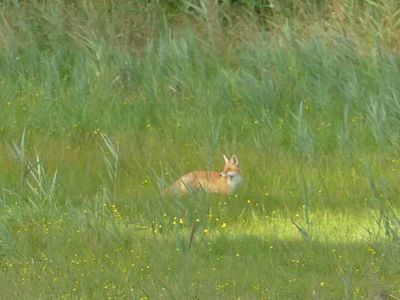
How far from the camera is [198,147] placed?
31.4 ft

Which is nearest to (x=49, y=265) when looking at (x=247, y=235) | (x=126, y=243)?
(x=126, y=243)

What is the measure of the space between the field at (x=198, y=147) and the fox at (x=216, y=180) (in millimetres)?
94

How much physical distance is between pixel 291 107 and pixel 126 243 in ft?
11.1

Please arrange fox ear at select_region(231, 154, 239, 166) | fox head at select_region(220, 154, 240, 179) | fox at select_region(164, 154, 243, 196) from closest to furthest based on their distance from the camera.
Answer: fox at select_region(164, 154, 243, 196) < fox head at select_region(220, 154, 240, 179) < fox ear at select_region(231, 154, 239, 166)

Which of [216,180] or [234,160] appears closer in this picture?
[216,180]

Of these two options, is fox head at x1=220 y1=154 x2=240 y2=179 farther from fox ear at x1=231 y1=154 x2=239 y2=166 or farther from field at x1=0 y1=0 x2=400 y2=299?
field at x1=0 y1=0 x2=400 y2=299

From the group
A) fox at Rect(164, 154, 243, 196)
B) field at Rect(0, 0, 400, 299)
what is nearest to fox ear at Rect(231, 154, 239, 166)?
fox at Rect(164, 154, 243, 196)

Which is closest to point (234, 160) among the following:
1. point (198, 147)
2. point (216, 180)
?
point (216, 180)

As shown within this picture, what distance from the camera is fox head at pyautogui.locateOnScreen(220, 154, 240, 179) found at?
847 centimetres

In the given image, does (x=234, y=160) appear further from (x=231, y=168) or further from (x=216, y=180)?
(x=216, y=180)

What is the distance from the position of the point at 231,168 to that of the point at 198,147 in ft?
3.51

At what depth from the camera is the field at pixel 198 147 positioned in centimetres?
679

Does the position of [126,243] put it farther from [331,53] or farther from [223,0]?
[223,0]

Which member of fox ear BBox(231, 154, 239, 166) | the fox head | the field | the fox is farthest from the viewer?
fox ear BBox(231, 154, 239, 166)
